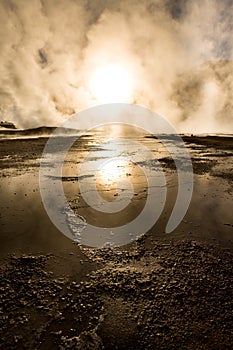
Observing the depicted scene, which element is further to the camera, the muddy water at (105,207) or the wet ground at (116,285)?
the muddy water at (105,207)

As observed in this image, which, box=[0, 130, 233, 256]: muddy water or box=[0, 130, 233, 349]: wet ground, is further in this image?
box=[0, 130, 233, 256]: muddy water

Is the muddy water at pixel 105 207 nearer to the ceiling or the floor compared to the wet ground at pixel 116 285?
nearer to the ceiling

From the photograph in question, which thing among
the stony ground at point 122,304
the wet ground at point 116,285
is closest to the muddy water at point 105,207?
the wet ground at point 116,285

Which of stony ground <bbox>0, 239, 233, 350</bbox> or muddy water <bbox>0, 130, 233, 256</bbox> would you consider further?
muddy water <bbox>0, 130, 233, 256</bbox>

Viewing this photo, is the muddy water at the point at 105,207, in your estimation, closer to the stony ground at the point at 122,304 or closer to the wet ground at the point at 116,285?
the wet ground at the point at 116,285

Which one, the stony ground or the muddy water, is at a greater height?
the muddy water

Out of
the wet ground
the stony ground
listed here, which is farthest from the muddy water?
the stony ground

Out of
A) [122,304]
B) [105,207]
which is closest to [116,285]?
[122,304]

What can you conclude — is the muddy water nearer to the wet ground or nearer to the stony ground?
the wet ground

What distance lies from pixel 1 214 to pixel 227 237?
5822 millimetres

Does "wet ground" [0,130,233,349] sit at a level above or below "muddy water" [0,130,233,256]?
below

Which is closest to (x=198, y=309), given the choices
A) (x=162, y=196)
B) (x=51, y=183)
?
(x=162, y=196)

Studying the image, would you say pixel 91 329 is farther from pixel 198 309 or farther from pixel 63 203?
pixel 63 203

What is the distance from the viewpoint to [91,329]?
312 cm
